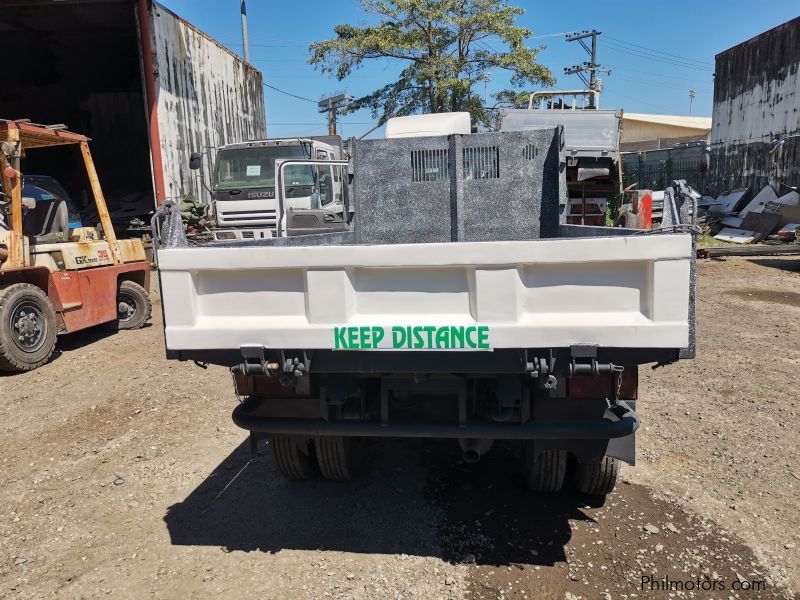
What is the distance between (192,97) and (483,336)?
47.1 feet

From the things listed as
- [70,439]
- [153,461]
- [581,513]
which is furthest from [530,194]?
[70,439]

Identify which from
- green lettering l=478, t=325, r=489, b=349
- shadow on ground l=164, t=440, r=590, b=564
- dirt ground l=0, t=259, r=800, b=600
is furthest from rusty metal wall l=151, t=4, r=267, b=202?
green lettering l=478, t=325, r=489, b=349

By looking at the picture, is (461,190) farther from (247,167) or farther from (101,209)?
(247,167)

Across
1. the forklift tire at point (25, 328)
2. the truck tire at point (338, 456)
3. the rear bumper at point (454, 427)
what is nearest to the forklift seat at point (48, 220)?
the forklift tire at point (25, 328)

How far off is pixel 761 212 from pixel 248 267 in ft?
59.7

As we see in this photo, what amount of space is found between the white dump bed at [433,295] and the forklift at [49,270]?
5.07m

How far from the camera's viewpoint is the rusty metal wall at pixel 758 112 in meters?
18.8

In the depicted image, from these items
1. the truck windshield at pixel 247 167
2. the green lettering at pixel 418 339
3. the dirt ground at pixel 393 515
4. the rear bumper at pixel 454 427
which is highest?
the truck windshield at pixel 247 167

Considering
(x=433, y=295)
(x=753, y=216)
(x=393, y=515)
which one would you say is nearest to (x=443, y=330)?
(x=433, y=295)

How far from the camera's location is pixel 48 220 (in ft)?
26.7

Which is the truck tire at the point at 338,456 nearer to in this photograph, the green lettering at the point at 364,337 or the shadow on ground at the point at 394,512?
the shadow on ground at the point at 394,512

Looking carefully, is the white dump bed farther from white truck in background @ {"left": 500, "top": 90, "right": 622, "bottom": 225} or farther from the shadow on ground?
white truck in background @ {"left": 500, "top": 90, "right": 622, "bottom": 225}

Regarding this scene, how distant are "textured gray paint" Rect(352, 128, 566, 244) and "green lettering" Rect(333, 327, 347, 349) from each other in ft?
5.64

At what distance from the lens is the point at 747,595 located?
9.20 feet
